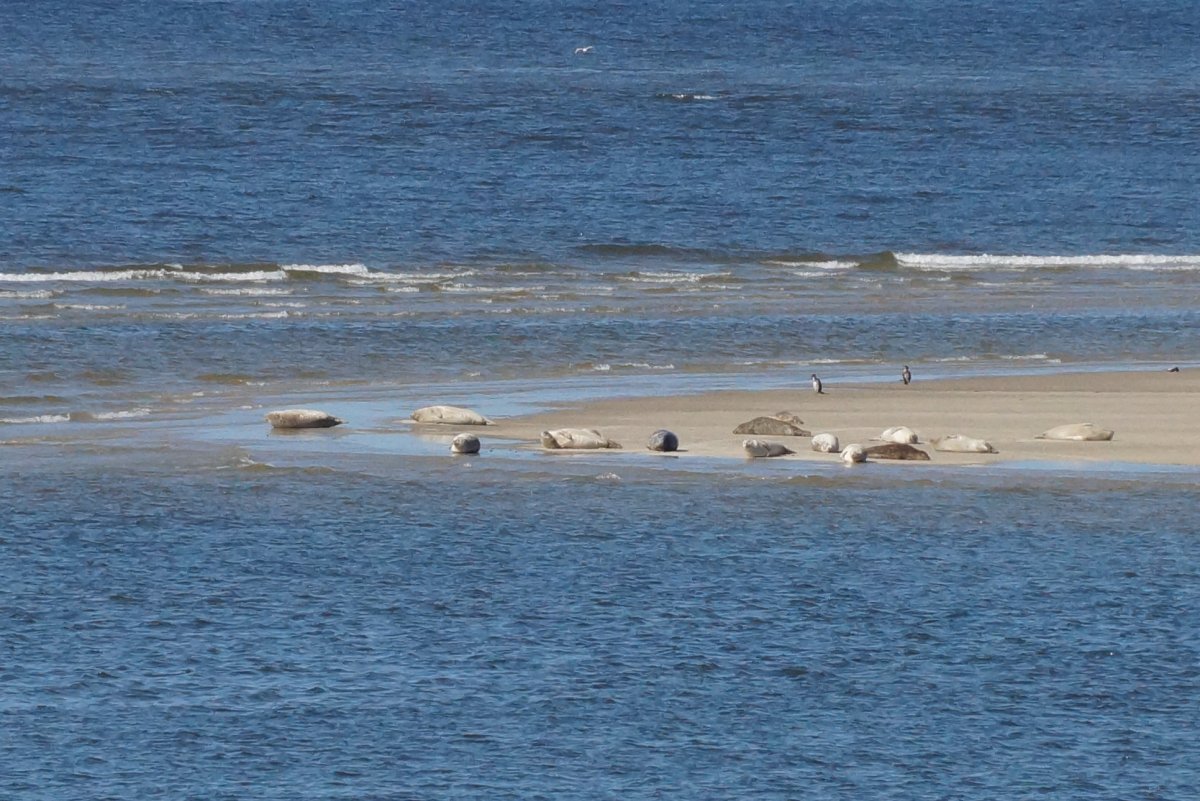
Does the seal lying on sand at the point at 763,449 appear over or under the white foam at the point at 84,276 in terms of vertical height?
under

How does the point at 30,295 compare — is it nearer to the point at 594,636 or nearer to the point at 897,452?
the point at 897,452

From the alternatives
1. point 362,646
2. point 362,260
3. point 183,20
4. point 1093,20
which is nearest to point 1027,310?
point 362,260

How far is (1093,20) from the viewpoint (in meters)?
131

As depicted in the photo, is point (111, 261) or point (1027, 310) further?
point (111, 261)

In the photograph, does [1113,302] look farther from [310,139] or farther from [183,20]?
[183,20]

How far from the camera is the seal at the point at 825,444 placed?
784 inches

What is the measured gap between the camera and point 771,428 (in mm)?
20812

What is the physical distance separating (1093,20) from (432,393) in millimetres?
115088

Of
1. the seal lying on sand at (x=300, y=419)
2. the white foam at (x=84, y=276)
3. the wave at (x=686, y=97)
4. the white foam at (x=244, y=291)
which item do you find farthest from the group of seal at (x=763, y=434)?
the wave at (x=686, y=97)

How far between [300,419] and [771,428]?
4.94m

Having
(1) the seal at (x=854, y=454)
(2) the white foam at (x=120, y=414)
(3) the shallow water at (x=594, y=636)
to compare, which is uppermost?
(2) the white foam at (x=120, y=414)

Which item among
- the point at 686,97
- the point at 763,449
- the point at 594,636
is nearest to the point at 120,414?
the point at 763,449

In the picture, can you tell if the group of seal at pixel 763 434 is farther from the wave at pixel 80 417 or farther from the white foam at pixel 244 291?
the white foam at pixel 244 291

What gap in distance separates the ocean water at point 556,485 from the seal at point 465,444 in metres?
0.16
